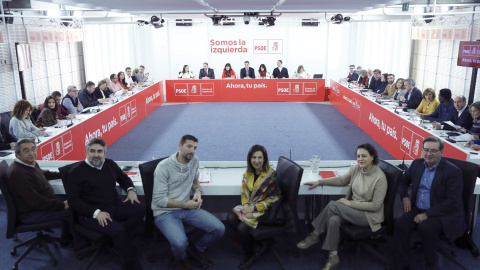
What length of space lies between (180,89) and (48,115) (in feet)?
22.3

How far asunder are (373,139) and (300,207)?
452 centimetres

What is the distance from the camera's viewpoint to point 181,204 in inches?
143

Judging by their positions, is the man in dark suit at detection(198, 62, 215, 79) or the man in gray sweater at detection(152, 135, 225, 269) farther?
the man in dark suit at detection(198, 62, 215, 79)

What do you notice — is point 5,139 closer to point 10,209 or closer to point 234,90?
point 10,209

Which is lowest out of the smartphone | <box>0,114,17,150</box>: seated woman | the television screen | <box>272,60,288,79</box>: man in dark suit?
the smartphone

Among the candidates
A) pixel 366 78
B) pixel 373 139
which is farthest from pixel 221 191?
pixel 366 78

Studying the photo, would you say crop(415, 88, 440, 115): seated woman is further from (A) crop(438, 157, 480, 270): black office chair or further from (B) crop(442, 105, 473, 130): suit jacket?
(A) crop(438, 157, 480, 270): black office chair

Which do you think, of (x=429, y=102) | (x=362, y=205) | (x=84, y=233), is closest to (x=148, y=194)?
(x=84, y=233)

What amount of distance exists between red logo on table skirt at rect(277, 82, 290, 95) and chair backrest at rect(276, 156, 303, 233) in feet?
30.5

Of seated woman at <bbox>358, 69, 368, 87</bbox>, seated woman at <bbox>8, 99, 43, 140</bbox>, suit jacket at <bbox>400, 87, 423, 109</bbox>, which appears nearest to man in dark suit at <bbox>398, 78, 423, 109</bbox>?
suit jacket at <bbox>400, 87, 423, 109</bbox>

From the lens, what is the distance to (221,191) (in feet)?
13.0

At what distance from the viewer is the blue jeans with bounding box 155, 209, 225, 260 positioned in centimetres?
346

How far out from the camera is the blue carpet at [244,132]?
24.9 feet

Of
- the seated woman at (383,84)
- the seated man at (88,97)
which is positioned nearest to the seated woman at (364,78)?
the seated woman at (383,84)
